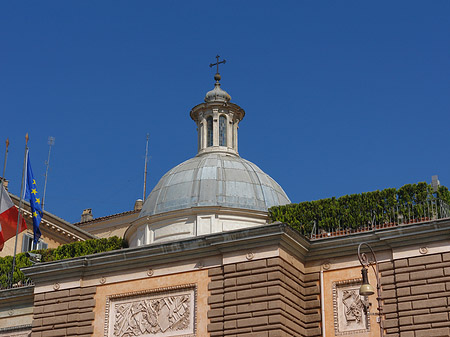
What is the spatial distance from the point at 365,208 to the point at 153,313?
8.37 metres

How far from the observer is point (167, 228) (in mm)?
36406

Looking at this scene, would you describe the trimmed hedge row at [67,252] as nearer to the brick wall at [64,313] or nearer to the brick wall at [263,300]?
the brick wall at [64,313]

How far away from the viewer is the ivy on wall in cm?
3098

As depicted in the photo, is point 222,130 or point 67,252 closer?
point 67,252

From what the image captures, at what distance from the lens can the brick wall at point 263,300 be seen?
2870 centimetres

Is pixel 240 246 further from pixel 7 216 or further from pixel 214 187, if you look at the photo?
pixel 7 216

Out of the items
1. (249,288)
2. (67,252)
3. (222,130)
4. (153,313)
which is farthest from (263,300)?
(222,130)

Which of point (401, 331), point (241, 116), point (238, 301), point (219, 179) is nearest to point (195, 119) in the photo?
point (241, 116)

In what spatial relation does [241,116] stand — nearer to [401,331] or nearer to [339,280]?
[339,280]

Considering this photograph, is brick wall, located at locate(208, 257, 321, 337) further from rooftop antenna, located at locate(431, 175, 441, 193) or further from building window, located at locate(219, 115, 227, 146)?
building window, located at locate(219, 115, 227, 146)

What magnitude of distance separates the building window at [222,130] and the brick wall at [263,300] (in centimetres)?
1080

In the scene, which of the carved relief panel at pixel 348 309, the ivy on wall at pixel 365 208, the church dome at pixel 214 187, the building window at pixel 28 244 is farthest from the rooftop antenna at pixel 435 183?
the building window at pixel 28 244

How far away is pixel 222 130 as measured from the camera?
133 ft

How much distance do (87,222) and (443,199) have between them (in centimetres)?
3148
